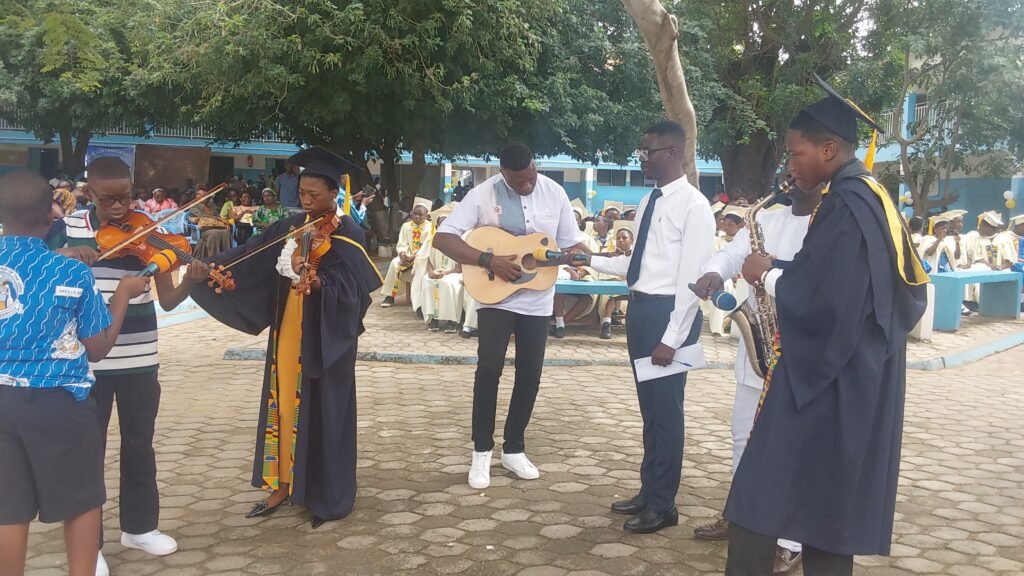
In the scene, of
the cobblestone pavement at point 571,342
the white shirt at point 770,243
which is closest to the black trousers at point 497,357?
the white shirt at point 770,243

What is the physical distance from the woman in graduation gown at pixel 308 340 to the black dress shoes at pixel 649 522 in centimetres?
151

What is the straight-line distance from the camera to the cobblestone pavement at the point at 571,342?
33.1 feet

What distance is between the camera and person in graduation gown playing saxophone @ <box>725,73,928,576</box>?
292 centimetres

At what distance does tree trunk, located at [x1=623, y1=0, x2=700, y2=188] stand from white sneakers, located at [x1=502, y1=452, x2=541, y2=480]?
257 cm

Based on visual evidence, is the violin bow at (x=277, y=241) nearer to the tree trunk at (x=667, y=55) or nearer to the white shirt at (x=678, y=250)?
the white shirt at (x=678, y=250)

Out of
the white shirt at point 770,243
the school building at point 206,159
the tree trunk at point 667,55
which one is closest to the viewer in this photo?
the white shirt at point 770,243

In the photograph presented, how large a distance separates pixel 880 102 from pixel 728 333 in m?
13.6

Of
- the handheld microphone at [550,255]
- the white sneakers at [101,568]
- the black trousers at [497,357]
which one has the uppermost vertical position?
the handheld microphone at [550,255]

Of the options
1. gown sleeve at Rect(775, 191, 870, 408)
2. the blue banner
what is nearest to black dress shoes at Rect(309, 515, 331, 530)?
gown sleeve at Rect(775, 191, 870, 408)

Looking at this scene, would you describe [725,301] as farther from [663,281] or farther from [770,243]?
[663,281]

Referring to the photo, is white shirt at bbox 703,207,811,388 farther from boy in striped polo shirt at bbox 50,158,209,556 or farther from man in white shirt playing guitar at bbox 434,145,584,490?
boy in striped polo shirt at bbox 50,158,209,556

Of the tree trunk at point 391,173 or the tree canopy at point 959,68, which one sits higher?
the tree canopy at point 959,68

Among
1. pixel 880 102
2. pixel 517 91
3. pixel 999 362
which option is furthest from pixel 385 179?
pixel 999 362

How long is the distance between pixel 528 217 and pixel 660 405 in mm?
1479
